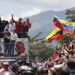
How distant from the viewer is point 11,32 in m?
22.1

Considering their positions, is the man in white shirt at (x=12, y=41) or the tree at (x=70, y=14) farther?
the tree at (x=70, y=14)

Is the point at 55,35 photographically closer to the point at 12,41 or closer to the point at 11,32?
the point at 12,41

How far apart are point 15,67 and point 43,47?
271 feet

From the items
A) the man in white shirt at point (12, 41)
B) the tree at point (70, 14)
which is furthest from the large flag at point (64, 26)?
the tree at point (70, 14)

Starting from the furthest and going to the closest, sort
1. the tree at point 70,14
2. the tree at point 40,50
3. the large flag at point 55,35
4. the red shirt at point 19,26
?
the tree at point 40,50
the tree at point 70,14
the red shirt at point 19,26
the large flag at point 55,35

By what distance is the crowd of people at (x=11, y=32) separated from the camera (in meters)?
21.5

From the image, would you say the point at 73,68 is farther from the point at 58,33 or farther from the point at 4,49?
the point at 4,49

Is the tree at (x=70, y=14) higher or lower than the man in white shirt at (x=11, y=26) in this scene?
higher

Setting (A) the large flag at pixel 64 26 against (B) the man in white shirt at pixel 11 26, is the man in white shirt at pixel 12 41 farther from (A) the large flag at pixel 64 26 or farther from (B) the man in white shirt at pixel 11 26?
(A) the large flag at pixel 64 26

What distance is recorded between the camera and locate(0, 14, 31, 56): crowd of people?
21.5m

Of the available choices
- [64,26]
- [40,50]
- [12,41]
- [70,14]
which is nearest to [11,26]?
[12,41]

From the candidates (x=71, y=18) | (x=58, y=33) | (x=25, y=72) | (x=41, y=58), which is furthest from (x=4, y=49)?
(x=41, y=58)

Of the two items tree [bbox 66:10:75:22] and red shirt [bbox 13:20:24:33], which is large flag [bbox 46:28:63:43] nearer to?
red shirt [bbox 13:20:24:33]

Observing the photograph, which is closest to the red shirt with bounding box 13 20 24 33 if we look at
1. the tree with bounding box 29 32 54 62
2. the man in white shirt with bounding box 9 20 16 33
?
the man in white shirt with bounding box 9 20 16 33
